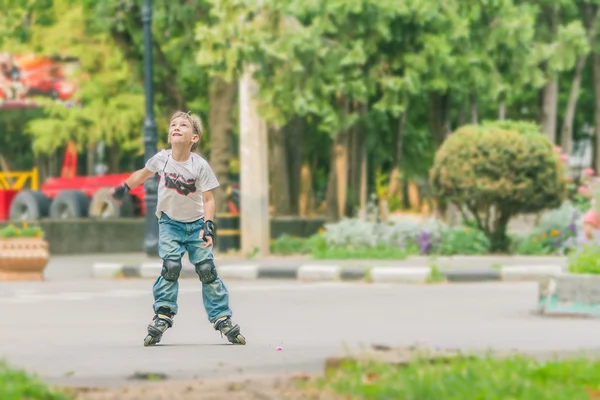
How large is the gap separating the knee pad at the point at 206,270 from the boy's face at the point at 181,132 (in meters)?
0.87

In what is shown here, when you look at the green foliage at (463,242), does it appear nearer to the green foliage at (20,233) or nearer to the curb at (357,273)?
the curb at (357,273)

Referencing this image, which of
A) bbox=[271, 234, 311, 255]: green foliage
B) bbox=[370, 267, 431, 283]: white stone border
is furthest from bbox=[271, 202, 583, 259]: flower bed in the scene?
bbox=[370, 267, 431, 283]: white stone border

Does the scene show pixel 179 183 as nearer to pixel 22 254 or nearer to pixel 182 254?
pixel 182 254

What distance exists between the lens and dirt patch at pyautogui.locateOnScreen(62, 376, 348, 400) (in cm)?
790

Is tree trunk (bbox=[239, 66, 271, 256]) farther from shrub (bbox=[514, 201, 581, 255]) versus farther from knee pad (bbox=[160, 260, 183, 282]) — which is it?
knee pad (bbox=[160, 260, 183, 282])

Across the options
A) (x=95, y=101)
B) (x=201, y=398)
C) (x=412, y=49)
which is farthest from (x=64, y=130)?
(x=201, y=398)

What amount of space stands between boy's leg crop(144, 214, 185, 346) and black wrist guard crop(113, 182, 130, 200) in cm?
50

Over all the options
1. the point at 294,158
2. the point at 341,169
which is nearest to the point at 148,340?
the point at 341,169

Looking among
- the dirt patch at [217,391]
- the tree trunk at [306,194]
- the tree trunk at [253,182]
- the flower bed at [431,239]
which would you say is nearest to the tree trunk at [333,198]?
the flower bed at [431,239]

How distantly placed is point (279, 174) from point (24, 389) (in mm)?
33641

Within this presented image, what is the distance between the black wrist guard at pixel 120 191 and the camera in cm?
1209

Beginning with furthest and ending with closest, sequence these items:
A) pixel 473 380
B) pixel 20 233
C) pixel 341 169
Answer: pixel 341 169 < pixel 20 233 < pixel 473 380

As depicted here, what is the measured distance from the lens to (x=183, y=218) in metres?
11.7

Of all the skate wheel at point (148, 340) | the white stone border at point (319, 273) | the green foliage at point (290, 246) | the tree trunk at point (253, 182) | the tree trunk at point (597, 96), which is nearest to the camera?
the skate wheel at point (148, 340)
